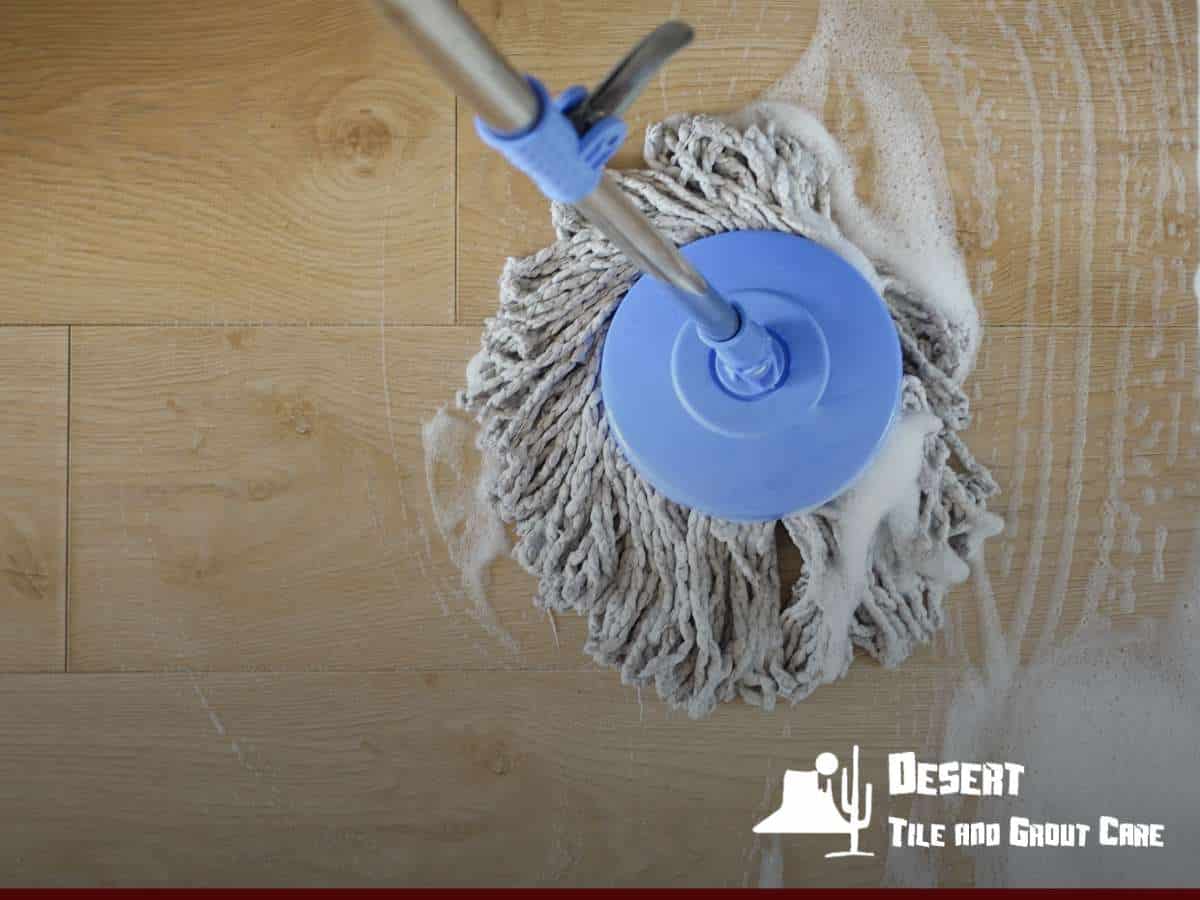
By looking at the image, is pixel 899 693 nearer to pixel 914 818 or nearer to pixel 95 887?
pixel 914 818

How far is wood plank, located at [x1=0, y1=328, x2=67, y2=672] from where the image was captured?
34.7 inches

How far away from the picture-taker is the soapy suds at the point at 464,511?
34.1 inches

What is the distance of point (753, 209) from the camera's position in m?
0.82

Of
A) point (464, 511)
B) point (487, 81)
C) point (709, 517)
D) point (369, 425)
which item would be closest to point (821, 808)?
point (709, 517)

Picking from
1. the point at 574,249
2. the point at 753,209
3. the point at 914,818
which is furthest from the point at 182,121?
the point at 914,818

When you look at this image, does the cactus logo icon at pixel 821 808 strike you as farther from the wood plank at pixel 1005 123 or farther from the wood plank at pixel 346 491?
the wood plank at pixel 1005 123

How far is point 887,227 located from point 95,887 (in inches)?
31.3

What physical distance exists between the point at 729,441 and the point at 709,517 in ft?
0.21

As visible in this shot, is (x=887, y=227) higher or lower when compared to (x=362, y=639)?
higher

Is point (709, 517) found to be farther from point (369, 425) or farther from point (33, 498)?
point (33, 498)

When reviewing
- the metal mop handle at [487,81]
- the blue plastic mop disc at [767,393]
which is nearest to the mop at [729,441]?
the blue plastic mop disc at [767,393]

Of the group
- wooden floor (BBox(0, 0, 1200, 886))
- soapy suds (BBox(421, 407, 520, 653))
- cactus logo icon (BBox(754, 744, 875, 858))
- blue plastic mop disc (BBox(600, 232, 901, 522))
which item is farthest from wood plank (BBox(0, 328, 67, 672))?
cactus logo icon (BBox(754, 744, 875, 858))

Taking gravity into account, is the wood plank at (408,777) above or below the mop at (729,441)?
below

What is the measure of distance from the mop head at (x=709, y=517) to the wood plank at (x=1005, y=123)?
0.17 ft
